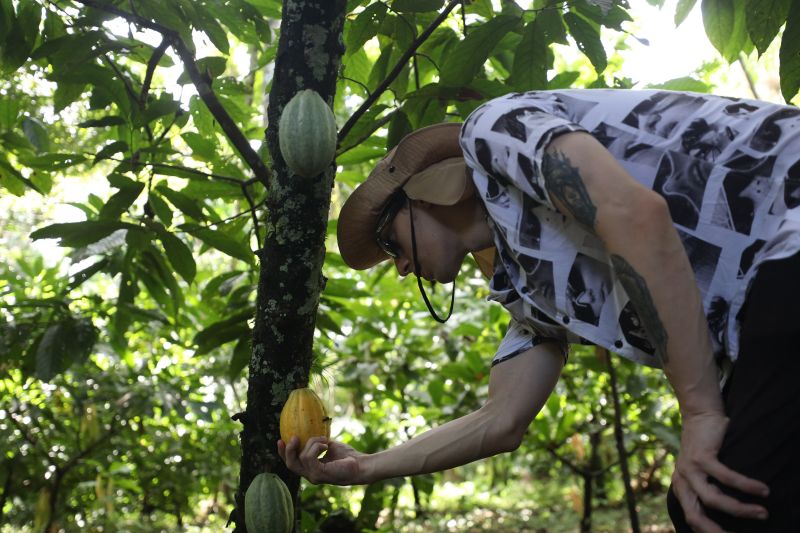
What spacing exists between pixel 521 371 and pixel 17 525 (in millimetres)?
3017

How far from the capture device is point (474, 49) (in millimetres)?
1563

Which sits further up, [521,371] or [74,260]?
[74,260]

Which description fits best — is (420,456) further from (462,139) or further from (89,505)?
(89,505)

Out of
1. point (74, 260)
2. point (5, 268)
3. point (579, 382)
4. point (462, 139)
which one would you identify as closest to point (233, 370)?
point (74, 260)

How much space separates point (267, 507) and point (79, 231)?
2.75 feet

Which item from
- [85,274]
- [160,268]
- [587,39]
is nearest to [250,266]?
[160,268]

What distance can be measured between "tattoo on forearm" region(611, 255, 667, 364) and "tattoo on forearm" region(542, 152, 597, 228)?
0.07m

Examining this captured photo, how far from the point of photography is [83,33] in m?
1.66

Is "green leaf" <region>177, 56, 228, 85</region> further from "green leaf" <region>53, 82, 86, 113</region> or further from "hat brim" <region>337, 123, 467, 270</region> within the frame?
"hat brim" <region>337, 123, 467, 270</region>

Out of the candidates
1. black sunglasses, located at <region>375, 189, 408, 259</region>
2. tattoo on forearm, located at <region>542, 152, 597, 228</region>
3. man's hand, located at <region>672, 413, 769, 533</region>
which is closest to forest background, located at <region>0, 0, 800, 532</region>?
black sunglasses, located at <region>375, 189, 408, 259</region>

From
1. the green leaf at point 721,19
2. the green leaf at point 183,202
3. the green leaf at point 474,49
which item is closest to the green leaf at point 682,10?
the green leaf at point 721,19

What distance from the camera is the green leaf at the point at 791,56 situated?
138 cm

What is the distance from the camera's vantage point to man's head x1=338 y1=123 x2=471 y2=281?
49.9 inches

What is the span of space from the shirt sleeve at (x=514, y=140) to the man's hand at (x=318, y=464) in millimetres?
502
